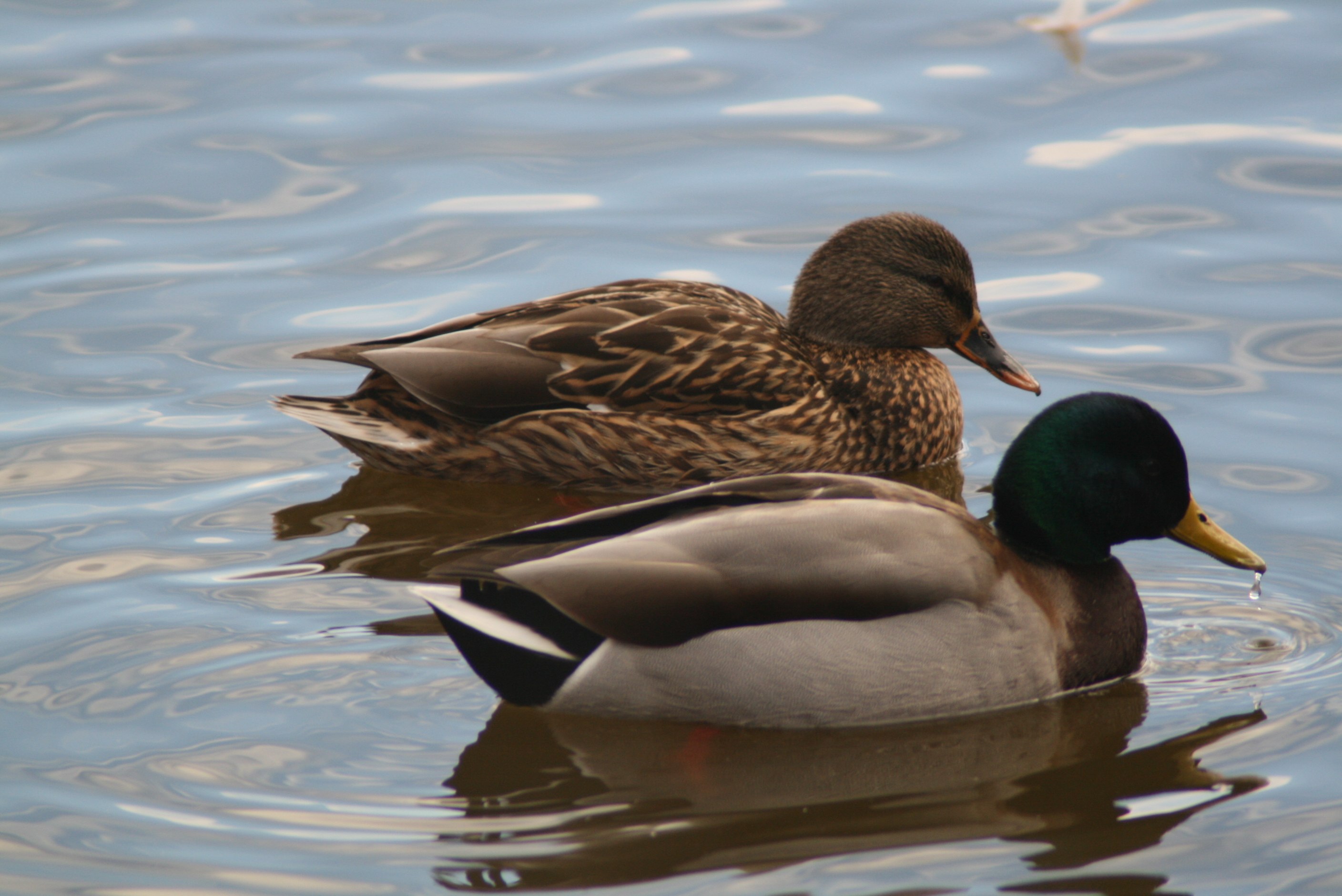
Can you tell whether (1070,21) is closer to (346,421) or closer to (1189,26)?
(1189,26)

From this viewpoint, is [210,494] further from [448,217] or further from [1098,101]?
[1098,101]

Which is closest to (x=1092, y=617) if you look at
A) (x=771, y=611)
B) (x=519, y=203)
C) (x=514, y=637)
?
(x=771, y=611)

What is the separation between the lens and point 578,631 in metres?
5.31

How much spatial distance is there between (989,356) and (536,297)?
2298 mm

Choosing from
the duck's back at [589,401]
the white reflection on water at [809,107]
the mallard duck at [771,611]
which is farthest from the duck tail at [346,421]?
the white reflection on water at [809,107]

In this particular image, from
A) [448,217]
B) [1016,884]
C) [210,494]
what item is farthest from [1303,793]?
[448,217]

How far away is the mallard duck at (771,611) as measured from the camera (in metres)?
5.20

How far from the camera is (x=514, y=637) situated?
5.28m

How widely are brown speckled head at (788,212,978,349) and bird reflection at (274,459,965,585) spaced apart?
0.65m

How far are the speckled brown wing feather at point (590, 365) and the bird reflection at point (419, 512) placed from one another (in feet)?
1.18

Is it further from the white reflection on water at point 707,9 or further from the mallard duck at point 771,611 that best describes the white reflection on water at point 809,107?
the mallard duck at point 771,611

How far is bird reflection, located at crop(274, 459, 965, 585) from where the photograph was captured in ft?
22.2

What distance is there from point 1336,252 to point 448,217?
460 centimetres

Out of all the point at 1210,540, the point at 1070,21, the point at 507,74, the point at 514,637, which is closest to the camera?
the point at 514,637
